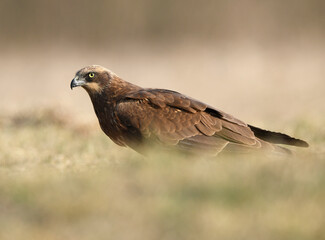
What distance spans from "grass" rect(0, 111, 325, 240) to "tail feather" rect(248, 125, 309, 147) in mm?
1328

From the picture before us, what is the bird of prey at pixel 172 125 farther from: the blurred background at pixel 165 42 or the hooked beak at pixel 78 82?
the blurred background at pixel 165 42

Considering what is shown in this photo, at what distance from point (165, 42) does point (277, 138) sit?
1414 cm

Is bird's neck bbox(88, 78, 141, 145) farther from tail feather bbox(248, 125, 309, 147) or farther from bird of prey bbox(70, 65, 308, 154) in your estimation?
tail feather bbox(248, 125, 309, 147)

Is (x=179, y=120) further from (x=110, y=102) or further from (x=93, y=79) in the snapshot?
(x=93, y=79)

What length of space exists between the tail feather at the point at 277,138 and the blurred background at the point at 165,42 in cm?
1162

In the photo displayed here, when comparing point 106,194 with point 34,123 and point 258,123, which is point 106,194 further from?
point 34,123

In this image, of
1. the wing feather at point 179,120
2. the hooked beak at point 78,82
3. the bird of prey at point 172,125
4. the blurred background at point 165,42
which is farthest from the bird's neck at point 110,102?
the blurred background at point 165,42

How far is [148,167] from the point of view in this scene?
5379 mm

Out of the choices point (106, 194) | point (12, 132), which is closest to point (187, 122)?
point (106, 194)

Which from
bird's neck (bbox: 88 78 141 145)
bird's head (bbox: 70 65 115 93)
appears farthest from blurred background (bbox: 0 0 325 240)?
bird's head (bbox: 70 65 115 93)

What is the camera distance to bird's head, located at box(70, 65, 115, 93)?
7246mm

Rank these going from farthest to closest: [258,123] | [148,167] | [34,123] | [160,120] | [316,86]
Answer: [316,86]
[34,123]
[258,123]
[160,120]
[148,167]

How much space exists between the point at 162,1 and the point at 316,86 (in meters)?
5.54

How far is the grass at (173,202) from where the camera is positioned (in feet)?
12.9
